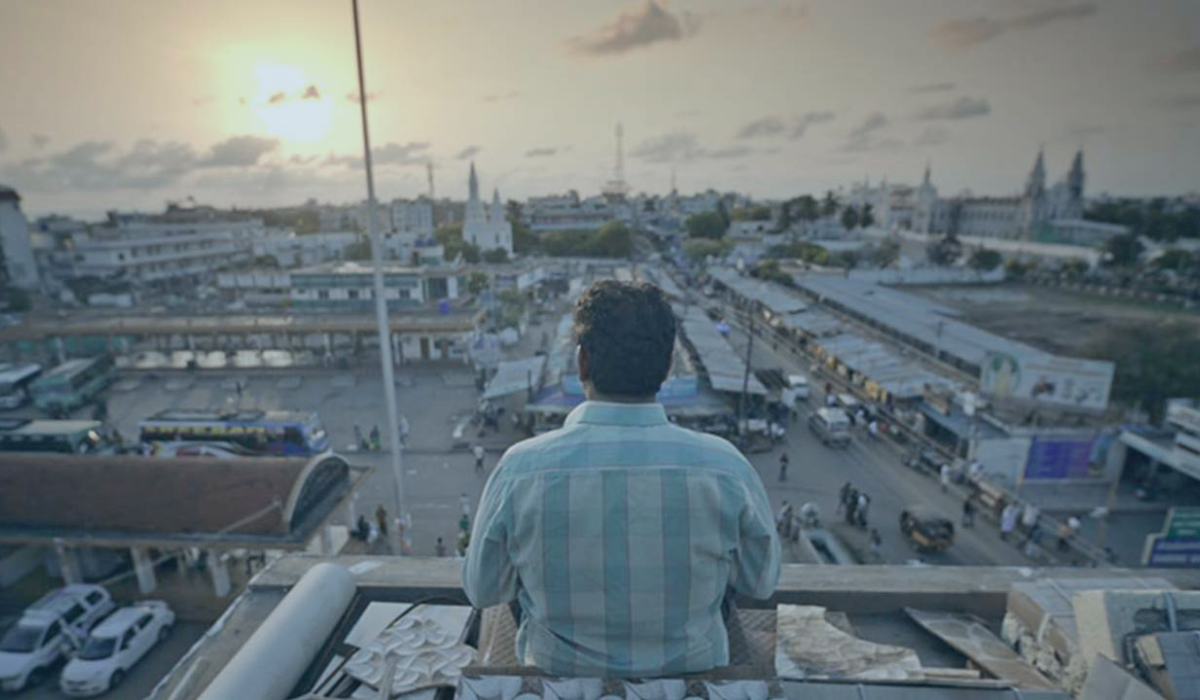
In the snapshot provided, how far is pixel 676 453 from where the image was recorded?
1359 millimetres

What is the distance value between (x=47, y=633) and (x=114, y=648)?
1093 millimetres

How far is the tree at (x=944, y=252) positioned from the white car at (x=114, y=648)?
58722mm

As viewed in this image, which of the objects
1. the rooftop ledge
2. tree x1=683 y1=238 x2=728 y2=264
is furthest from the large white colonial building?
the rooftop ledge

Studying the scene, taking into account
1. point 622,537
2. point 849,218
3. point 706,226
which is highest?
point 849,218

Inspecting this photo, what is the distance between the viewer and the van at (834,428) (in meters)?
14.6

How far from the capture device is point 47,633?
7.44 m

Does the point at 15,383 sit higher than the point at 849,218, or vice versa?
the point at 849,218

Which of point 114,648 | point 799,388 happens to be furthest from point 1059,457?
point 114,648

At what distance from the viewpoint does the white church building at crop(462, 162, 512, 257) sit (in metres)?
47.3

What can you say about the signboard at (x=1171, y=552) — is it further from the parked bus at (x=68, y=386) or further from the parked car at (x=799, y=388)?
the parked bus at (x=68, y=386)

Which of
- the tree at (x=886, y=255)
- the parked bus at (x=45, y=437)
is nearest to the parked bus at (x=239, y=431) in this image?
the parked bus at (x=45, y=437)

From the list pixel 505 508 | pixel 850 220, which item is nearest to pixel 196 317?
pixel 505 508

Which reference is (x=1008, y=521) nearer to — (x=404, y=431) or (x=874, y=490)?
(x=874, y=490)

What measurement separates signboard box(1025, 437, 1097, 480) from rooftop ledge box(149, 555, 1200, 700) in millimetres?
11090
